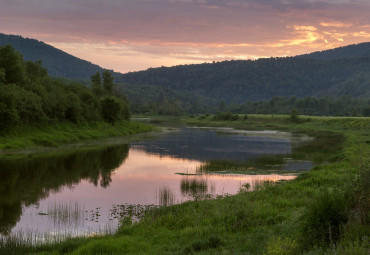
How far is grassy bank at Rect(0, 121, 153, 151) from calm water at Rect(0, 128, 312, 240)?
516cm

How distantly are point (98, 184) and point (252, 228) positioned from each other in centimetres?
1802

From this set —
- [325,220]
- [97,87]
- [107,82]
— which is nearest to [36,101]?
[325,220]

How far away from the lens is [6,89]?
5359cm

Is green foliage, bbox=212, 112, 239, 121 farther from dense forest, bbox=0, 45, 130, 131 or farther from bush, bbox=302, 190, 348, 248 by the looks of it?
bush, bbox=302, 190, 348, 248

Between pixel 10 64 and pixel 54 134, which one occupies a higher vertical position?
pixel 10 64

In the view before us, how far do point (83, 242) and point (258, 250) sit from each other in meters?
7.03

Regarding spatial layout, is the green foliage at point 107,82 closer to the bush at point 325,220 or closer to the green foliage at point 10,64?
the green foliage at point 10,64

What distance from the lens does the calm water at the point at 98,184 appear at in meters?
21.2

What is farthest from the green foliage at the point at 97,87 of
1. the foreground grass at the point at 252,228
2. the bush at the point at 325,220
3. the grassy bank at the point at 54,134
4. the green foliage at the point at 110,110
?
the bush at the point at 325,220

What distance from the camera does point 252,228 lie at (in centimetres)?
1673

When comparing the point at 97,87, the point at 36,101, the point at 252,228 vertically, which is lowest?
the point at 252,228

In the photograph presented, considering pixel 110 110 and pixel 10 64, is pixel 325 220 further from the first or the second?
pixel 110 110

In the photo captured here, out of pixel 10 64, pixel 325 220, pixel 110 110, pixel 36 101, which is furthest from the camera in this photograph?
pixel 110 110

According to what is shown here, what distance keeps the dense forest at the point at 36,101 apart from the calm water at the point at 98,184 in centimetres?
962
